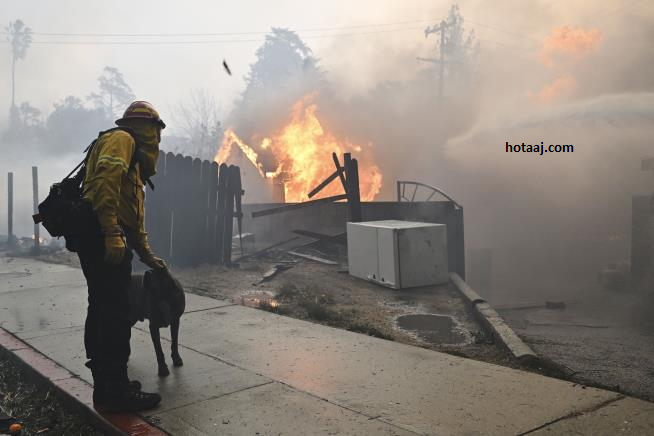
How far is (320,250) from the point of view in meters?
11.6

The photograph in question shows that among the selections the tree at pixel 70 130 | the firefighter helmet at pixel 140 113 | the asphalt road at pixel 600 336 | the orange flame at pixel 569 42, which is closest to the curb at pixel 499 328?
the asphalt road at pixel 600 336

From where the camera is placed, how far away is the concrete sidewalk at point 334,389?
119 inches

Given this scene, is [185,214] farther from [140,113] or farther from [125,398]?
[125,398]

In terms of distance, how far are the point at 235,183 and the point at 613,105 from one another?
12.8m

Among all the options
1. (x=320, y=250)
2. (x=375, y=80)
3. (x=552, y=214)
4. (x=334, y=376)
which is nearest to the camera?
(x=334, y=376)

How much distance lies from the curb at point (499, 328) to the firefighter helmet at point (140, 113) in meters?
3.17

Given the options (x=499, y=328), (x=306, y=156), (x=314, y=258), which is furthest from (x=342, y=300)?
(x=306, y=156)

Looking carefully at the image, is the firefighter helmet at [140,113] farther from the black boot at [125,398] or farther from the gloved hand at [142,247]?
the black boot at [125,398]

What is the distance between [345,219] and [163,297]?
27.5ft

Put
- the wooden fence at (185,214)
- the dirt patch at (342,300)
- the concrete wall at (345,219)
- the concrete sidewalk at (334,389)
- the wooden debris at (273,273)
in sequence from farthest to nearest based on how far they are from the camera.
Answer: the concrete wall at (345,219) < the wooden fence at (185,214) < the wooden debris at (273,273) < the dirt patch at (342,300) < the concrete sidewalk at (334,389)

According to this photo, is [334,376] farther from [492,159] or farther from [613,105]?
[492,159]

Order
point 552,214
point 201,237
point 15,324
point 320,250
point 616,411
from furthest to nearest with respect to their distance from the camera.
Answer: point 552,214
point 320,250
point 201,237
point 15,324
point 616,411

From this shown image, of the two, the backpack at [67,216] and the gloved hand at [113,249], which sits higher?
the backpack at [67,216]

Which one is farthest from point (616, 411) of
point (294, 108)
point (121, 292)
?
point (294, 108)
